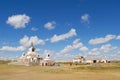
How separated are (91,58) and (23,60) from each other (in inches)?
2373

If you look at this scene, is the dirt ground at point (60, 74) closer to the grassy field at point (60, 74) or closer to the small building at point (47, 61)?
the grassy field at point (60, 74)

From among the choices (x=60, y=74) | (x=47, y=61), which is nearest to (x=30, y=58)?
(x=47, y=61)

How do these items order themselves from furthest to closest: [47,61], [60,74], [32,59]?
1. [32,59]
2. [47,61]
3. [60,74]

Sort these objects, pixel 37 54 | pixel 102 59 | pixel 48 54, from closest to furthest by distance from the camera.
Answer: pixel 48 54, pixel 37 54, pixel 102 59

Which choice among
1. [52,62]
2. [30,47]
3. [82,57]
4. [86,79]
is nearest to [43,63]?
[52,62]

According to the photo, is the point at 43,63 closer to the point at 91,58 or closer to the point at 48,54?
the point at 48,54

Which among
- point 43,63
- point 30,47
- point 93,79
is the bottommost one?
point 93,79

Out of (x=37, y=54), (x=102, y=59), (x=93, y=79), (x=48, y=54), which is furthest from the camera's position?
(x=102, y=59)

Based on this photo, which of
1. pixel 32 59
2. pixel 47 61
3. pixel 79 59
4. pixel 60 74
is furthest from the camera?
pixel 79 59

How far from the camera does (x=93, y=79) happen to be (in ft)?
113

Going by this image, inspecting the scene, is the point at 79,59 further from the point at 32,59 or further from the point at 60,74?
the point at 60,74

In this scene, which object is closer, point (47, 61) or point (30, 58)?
point (47, 61)

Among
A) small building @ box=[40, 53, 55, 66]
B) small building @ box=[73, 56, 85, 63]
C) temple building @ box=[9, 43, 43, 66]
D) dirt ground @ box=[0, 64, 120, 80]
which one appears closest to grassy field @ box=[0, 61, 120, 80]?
dirt ground @ box=[0, 64, 120, 80]

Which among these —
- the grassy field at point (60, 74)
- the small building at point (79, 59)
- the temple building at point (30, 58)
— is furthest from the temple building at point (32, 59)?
the small building at point (79, 59)
